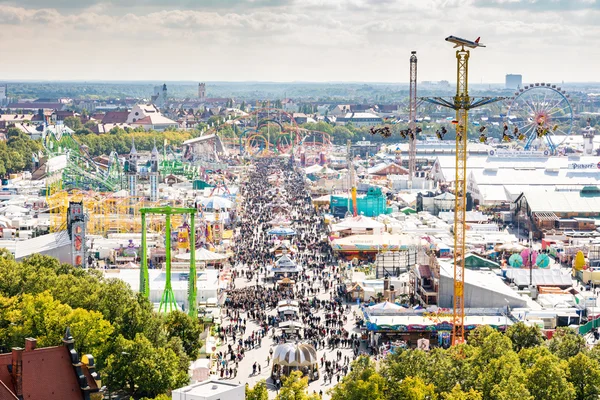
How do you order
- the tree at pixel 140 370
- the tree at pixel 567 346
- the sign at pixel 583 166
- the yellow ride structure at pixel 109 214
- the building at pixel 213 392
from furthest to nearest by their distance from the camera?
1. the sign at pixel 583 166
2. the yellow ride structure at pixel 109 214
3. the tree at pixel 567 346
4. the tree at pixel 140 370
5. the building at pixel 213 392

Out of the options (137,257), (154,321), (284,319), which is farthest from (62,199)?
(154,321)

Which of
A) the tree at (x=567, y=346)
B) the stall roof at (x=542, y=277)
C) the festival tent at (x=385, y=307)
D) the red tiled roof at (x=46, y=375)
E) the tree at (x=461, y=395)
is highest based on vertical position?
the red tiled roof at (x=46, y=375)

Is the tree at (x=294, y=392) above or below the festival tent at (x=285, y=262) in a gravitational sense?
above

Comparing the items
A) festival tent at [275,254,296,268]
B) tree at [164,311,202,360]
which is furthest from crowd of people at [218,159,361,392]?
tree at [164,311,202,360]

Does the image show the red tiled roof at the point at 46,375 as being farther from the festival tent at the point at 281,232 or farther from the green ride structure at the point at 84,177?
the green ride structure at the point at 84,177

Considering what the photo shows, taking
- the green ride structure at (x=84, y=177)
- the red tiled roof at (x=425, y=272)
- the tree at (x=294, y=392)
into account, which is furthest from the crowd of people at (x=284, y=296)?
the green ride structure at (x=84, y=177)

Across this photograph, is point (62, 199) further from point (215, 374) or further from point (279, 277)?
point (215, 374)

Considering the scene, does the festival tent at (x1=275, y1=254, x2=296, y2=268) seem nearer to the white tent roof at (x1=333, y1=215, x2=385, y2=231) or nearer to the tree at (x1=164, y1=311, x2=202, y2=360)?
the white tent roof at (x1=333, y1=215, x2=385, y2=231)

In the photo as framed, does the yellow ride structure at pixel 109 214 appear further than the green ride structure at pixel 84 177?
No
